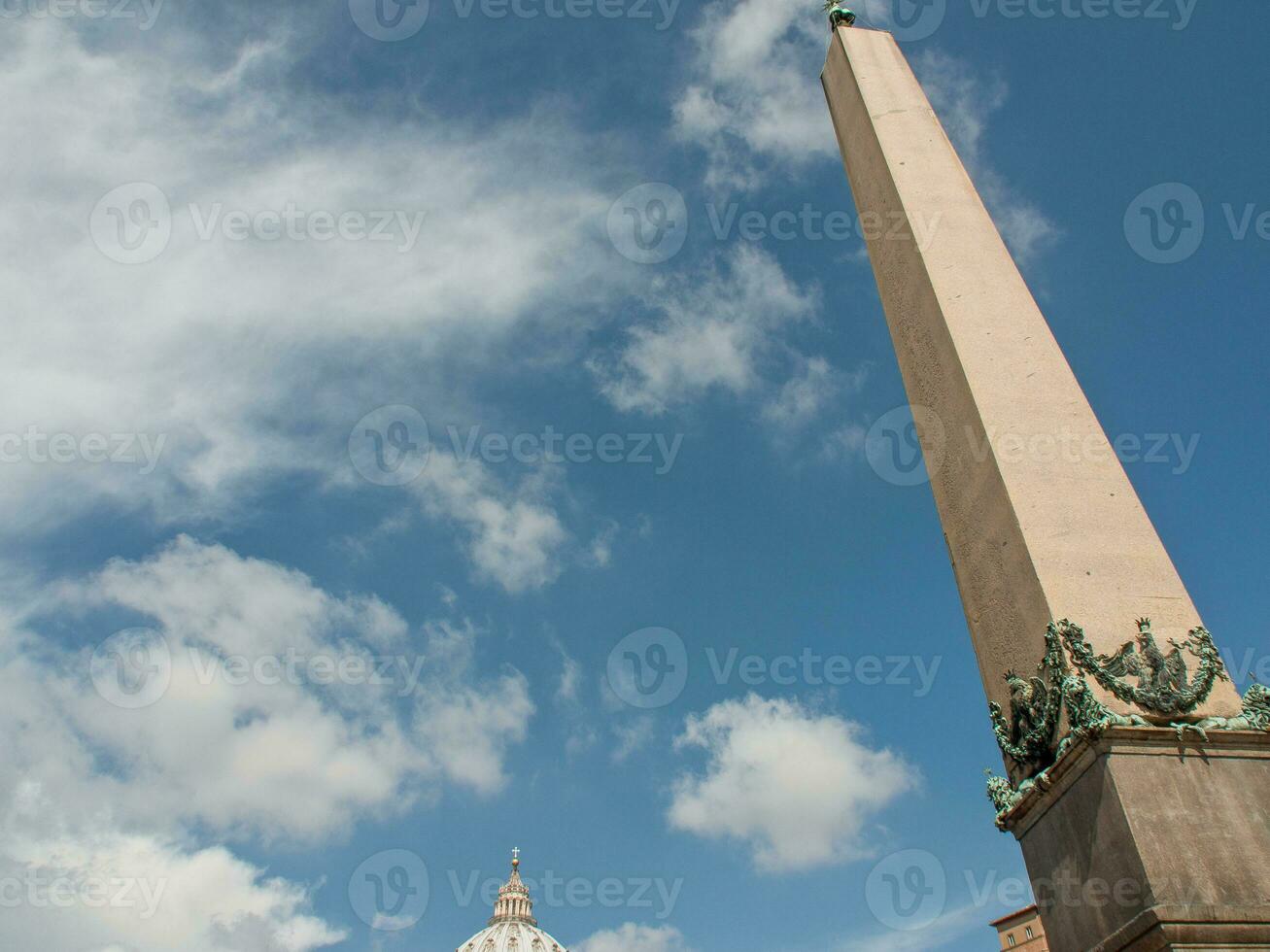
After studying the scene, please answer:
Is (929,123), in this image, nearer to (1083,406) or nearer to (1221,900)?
(1083,406)

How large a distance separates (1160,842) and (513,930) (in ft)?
531

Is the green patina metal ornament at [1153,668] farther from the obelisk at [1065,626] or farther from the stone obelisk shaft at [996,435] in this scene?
the stone obelisk shaft at [996,435]

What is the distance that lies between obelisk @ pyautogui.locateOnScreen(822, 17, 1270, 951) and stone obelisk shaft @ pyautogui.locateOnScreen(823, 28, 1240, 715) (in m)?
0.02

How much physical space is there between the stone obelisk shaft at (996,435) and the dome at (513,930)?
157m

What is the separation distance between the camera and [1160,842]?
7.23m

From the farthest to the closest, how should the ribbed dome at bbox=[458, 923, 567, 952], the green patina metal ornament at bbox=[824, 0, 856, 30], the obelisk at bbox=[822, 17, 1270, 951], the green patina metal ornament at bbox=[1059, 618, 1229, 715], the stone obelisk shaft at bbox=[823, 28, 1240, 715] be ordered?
1. the ribbed dome at bbox=[458, 923, 567, 952]
2. the green patina metal ornament at bbox=[824, 0, 856, 30]
3. the stone obelisk shaft at bbox=[823, 28, 1240, 715]
4. the green patina metal ornament at bbox=[1059, 618, 1229, 715]
5. the obelisk at bbox=[822, 17, 1270, 951]

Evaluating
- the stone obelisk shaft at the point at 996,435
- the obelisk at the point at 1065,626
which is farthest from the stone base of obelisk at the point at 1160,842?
the stone obelisk shaft at the point at 996,435

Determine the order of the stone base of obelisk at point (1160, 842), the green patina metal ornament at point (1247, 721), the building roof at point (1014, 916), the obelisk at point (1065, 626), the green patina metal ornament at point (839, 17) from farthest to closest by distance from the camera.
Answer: the building roof at point (1014, 916) → the green patina metal ornament at point (839, 17) → the green patina metal ornament at point (1247, 721) → the obelisk at point (1065, 626) → the stone base of obelisk at point (1160, 842)

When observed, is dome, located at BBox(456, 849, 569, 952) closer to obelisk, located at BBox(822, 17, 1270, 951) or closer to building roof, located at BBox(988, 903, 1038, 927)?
building roof, located at BBox(988, 903, 1038, 927)

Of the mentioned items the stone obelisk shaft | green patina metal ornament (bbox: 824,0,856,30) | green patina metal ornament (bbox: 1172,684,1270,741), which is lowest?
green patina metal ornament (bbox: 1172,684,1270,741)

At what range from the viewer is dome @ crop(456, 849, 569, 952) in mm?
150750

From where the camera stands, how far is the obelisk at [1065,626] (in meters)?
7.30

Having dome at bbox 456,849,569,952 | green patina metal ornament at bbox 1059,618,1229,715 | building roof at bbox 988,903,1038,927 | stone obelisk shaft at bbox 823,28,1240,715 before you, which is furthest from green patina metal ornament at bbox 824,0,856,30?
dome at bbox 456,849,569,952

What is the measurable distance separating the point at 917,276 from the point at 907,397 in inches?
54.6
